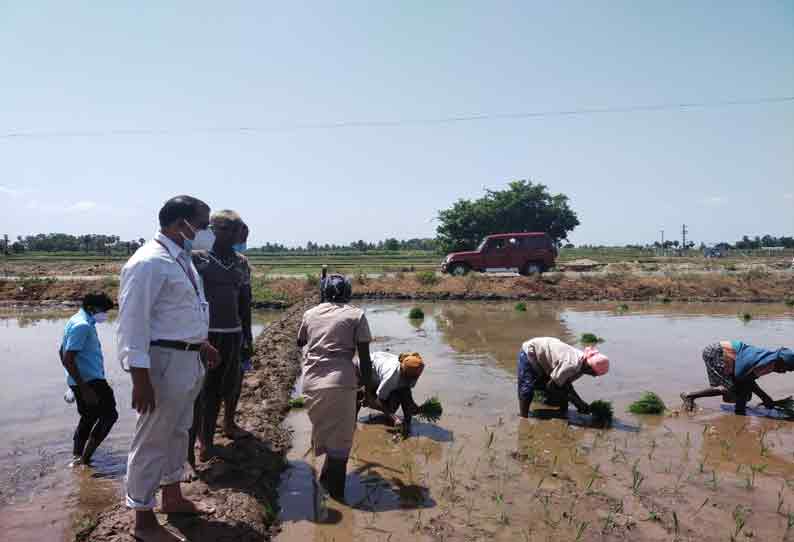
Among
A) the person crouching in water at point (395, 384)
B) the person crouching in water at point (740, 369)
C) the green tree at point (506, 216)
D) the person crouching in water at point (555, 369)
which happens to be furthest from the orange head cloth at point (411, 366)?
the green tree at point (506, 216)

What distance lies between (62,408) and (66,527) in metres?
3.47

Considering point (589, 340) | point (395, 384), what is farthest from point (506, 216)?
point (395, 384)

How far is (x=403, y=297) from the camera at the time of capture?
2139 cm

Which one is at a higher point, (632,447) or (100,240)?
(100,240)

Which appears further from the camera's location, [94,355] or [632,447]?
[632,447]

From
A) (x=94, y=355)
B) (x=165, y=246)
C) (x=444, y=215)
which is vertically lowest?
(x=94, y=355)

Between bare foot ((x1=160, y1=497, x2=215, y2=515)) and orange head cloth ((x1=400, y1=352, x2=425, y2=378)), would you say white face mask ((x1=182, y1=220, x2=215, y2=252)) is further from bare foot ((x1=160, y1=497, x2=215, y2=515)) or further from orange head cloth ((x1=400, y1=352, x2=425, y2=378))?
orange head cloth ((x1=400, y1=352, x2=425, y2=378))

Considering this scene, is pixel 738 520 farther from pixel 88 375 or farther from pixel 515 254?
pixel 515 254

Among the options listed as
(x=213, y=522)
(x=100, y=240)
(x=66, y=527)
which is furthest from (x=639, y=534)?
(x=100, y=240)

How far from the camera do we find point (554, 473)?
15.1ft

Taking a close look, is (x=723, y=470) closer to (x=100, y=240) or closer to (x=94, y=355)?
(x=94, y=355)

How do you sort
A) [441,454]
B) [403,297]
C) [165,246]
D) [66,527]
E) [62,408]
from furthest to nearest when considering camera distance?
[403,297] → [62,408] → [441,454] → [66,527] → [165,246]

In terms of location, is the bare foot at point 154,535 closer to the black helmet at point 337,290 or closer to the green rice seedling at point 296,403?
the black helmet at point 337,290

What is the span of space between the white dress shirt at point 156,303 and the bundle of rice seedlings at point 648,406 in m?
5.25
